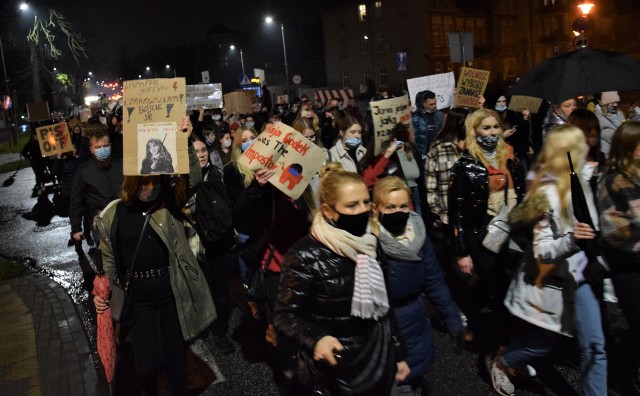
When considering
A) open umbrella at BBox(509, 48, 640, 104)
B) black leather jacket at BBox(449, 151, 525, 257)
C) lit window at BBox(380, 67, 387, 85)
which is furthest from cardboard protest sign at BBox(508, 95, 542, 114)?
lit window at BBox(380, 67, 387, 85)

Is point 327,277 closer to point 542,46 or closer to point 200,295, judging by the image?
point 200,295

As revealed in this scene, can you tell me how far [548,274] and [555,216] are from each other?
1.27 ft

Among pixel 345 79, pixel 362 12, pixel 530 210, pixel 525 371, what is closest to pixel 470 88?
pixel 525 371

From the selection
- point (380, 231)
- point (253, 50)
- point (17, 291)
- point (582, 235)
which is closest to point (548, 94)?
point (582, 235)

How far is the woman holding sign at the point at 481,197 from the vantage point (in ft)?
15.9

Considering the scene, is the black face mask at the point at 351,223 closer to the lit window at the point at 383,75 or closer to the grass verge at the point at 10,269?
the grass verge at the point at 10,269

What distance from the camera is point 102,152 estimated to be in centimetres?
569

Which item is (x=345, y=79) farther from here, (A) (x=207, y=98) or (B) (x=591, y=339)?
(B) (x=591, y=339)

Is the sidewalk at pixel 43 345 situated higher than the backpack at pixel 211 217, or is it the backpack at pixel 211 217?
the backpack at pixel 211 217

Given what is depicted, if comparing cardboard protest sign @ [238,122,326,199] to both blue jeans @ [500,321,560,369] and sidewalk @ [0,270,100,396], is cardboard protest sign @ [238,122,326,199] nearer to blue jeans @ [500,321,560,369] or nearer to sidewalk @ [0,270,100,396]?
blue jeans @ [500,321,560,369]

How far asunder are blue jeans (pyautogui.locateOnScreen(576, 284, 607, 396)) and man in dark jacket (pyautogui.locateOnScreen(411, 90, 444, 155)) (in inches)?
230

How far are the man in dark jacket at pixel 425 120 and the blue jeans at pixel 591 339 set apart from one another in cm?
585

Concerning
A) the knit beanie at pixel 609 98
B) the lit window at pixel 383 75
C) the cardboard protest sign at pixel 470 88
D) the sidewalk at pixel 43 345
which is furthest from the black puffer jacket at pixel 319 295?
the lit window at pixel 383 75

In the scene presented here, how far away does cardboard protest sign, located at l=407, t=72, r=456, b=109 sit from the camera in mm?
10398
